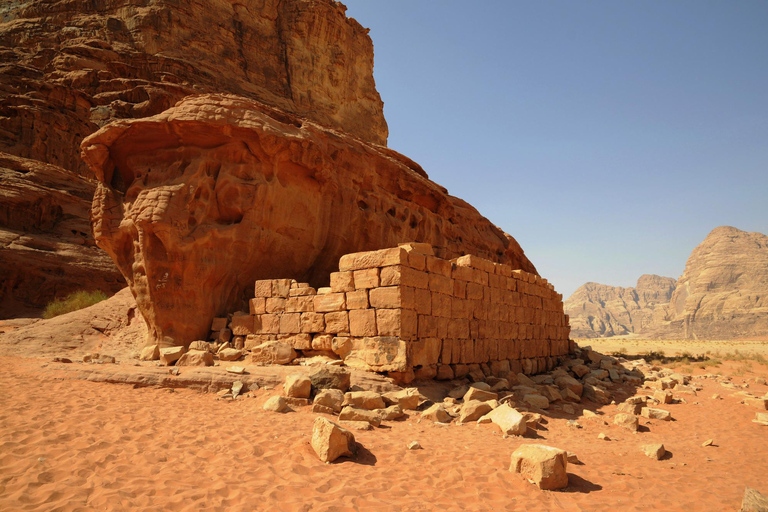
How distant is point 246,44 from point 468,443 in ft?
95.7

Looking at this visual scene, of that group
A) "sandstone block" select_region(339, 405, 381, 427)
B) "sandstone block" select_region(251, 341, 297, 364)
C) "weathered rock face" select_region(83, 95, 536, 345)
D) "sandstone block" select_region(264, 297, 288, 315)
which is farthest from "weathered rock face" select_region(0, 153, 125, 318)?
"sandstone block" select_region(339, 405, 381, 427)

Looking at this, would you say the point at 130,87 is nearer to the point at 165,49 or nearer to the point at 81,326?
the point at 165,49

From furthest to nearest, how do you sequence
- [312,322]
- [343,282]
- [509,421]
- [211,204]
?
[211,204] → [312,322] → [343,282] → [509,421]

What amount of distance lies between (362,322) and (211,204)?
4121 mm

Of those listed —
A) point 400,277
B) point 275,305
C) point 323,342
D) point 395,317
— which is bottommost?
point 323,342

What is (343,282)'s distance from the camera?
28.0 feet

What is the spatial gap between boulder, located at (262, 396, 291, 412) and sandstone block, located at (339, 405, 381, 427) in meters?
0.83

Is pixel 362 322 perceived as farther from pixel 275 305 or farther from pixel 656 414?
pixel 656 414

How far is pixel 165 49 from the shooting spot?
2520cm

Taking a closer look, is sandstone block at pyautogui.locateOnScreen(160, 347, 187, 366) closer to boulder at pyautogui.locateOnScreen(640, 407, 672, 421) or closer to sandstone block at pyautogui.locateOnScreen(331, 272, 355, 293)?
sandstone block at pyautogui.locateOnScreen(331, 272, 355, 293)

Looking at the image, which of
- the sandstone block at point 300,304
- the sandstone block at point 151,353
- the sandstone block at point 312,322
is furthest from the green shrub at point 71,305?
the sandstone block at point 312,322

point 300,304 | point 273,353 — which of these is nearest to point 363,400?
point 273,353

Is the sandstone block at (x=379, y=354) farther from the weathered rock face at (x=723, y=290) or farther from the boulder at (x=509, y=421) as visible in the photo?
the weathered rock face at (x=723, y=290)

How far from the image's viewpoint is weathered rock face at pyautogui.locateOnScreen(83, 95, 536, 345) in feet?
29.7
